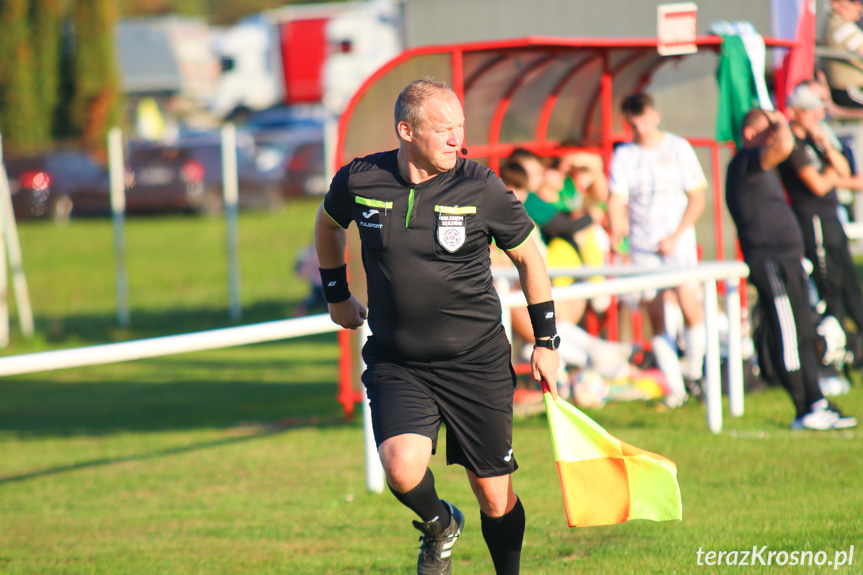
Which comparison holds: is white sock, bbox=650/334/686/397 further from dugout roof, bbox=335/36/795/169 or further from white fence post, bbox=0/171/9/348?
white fence post, bbox=0/171/9/348

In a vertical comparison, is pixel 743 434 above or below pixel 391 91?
below

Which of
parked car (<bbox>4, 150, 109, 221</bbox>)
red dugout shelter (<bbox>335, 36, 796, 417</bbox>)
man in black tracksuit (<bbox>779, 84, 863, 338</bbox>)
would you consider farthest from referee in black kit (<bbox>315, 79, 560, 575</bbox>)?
parked car (<bbox>4, 150, 109, 221</bbox>)

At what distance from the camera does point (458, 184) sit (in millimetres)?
4055

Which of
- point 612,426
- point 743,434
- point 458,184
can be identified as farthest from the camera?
point 612,426

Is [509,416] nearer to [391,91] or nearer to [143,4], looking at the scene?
[391,91]

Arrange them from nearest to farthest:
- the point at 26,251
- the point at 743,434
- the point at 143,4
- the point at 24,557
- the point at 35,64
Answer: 1. the point at 24,557
2. the point at 743,434
3. the point at 26,251
4. the point at 35,64
5. the point at 143,4

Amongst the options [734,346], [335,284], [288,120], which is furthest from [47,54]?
[335,284]

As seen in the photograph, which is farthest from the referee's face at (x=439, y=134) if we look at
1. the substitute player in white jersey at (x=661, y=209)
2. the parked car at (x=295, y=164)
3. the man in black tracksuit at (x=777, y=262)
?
the parked car at (x=295, y=164)

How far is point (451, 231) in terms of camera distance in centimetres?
402

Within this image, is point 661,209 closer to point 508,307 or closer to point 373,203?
point 508,307

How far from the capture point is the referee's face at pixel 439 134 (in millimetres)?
3984

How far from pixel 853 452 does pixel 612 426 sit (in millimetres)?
1733

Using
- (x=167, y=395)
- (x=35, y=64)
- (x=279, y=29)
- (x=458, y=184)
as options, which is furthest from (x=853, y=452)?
(x=279, y=29)

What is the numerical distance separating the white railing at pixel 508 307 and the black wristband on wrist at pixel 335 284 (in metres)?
0.83
